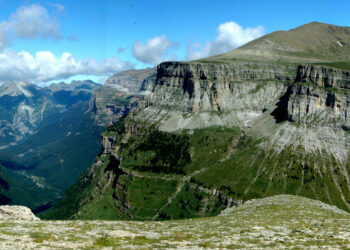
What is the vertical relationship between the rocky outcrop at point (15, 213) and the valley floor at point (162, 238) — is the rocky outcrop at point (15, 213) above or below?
below

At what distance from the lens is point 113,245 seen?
35844 millimetres

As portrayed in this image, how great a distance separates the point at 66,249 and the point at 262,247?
79.9 ft

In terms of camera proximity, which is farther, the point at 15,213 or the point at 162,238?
the point at 15,213

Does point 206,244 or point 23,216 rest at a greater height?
point 206,244

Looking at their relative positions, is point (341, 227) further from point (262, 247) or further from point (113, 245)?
point (113, 245)

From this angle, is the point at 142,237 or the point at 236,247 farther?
the point at 142,237

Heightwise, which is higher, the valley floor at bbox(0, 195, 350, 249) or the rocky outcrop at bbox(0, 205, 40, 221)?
the valley floor at bbox(0, 195, 350, 249)

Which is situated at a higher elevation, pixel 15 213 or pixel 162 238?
pixel 162 238

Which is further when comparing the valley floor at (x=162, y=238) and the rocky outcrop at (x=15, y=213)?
the rocky outcrop at (x=15, y=213)

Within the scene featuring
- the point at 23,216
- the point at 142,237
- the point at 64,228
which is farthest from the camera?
the point at 23,216

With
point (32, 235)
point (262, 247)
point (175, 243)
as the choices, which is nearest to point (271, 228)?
point (262, 247)

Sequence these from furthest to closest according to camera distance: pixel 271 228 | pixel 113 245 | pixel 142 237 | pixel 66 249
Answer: pixel 271 228 → pixel 142 237 → pixel 113 245 → pixel 66 249

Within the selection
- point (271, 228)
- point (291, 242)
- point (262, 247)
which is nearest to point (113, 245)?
point (262, 247)

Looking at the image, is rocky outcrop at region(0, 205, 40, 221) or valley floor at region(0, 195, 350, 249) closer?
valley floor at region(0, 195, 350, 249)
